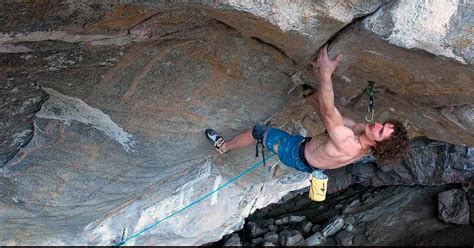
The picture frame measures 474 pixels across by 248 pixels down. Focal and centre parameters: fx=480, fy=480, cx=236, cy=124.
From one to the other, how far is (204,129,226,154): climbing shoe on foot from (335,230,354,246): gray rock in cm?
334

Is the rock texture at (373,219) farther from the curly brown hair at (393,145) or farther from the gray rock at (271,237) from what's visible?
the curly brown hair at (393,145)

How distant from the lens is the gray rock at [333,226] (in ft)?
22.9

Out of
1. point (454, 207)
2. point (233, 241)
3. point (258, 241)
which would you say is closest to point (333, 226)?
point (258, 241)

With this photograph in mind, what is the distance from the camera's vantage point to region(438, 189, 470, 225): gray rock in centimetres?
671

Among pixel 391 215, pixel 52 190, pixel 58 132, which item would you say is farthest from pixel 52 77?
pixel 391 215

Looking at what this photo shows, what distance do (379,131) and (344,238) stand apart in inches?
166

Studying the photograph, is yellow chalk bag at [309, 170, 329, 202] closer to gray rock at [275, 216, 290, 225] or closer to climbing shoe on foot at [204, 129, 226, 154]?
climbing shoe on foot at [204, 129, 226, 154]

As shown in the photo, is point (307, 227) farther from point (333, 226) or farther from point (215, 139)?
point (215, 139)

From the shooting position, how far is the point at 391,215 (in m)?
7.08

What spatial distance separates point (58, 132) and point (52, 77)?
51cm

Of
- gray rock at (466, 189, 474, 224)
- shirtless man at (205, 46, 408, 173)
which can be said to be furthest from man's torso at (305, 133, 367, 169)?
gray rock at (466, 189, 474, 224)

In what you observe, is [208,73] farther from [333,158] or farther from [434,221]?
[434,221]

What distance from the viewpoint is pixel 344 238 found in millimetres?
6832

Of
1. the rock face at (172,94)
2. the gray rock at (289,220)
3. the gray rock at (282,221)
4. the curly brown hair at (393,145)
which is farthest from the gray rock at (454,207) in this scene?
the curly brown hair at (393,145)
